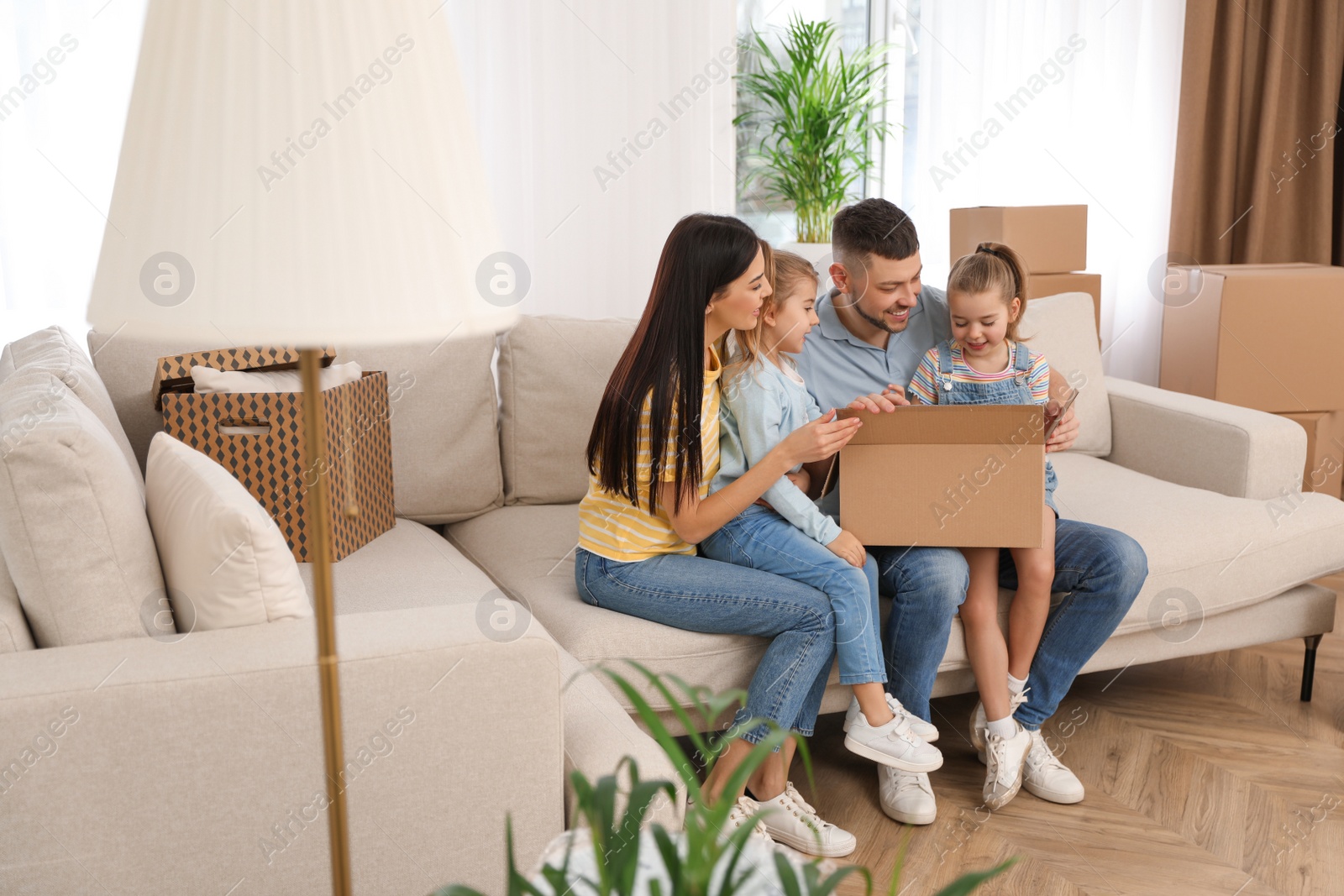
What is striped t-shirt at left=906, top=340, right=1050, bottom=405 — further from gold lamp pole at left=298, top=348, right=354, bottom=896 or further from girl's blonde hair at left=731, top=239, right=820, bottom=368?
gold lamp pole at left=298, top=348, right=354, bottom=896

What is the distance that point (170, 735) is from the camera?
1.13m

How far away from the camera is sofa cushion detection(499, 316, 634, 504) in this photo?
2.29 metres

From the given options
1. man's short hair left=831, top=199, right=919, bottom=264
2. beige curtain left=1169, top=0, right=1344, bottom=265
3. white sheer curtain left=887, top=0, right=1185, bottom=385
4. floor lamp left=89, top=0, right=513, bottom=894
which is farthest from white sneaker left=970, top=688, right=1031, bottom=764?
beige curtain left=1169, top=0, right=1344, bottom=265

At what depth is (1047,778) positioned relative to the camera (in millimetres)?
1887

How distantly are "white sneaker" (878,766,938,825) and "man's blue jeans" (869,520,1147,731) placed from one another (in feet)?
0.34

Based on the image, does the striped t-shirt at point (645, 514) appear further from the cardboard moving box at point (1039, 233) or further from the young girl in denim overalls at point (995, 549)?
the cardboard moving box at point (1039, 233)

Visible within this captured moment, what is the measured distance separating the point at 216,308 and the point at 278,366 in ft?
5.29

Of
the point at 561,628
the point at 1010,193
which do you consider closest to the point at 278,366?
the point at 561,628

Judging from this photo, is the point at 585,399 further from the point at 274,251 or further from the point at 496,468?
the point at 274,251

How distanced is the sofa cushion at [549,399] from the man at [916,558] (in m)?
0.47

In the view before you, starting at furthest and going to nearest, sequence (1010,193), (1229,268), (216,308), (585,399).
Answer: (1010,193), (1229,268), (585,399), (216,308)

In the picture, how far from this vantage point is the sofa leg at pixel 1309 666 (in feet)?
7.29

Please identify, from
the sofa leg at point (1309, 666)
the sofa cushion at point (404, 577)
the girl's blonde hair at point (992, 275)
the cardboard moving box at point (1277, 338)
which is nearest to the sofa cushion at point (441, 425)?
the sofa cushion at point (404, 577)

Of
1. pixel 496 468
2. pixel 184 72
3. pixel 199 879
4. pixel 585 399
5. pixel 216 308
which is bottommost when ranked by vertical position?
pixel 199 879
